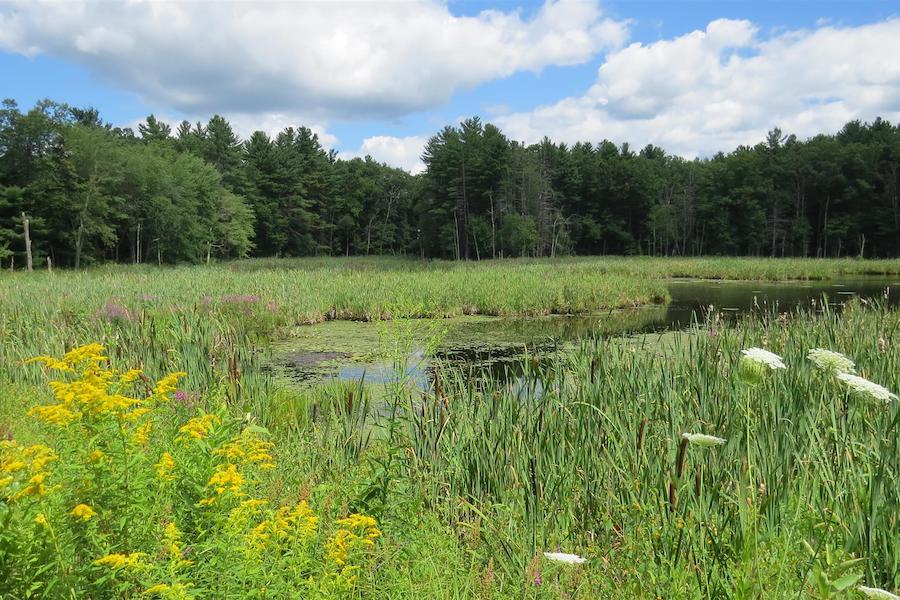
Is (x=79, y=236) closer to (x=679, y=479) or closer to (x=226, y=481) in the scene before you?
(x=226, y=481)

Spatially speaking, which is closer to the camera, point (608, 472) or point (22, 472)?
point (22, 472)

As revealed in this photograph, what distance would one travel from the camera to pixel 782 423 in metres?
3.17

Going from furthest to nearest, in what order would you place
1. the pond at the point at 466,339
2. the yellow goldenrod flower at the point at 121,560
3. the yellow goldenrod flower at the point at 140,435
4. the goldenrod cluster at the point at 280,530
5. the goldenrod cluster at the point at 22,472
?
the pond at the point at 466,339
the yellow goldenrod flower at the point at 140,435
the goldenrod cluster at the point at 280,530
the goldenrod cluster at the point at 22,472
the yellow goldenrod flower at the point at 121,560

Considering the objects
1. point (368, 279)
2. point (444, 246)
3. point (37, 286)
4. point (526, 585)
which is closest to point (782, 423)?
point (526, 585)

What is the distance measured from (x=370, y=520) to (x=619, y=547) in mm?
1239

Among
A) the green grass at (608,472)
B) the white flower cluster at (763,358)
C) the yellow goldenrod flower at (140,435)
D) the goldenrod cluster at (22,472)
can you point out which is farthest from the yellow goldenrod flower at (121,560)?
the white flower cluster at (763,358)

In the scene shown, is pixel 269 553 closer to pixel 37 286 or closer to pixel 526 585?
pixel 526 585

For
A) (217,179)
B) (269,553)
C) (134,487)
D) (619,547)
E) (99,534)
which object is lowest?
(619,547)

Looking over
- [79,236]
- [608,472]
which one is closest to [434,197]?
[79,236]

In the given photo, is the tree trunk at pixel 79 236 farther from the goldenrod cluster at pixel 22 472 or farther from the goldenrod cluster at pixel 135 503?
the goldenrod cluster at pixel 135 503

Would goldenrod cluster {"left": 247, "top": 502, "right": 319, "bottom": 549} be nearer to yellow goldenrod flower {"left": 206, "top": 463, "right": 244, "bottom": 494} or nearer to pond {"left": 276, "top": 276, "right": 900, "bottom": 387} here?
yellow goldenrod flower {"left": 206, "top": 463, "right": 244, "bottom": 494}

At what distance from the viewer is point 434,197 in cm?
5559

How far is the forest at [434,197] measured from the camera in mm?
36125

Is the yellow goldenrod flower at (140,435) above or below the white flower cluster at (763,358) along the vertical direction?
below
